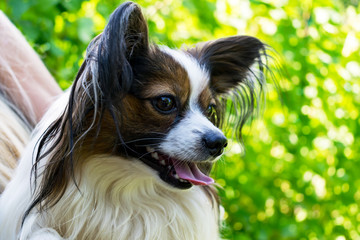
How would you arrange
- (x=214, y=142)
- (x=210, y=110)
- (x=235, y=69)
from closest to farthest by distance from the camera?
1. (x=214, y=142)
2. (x=210, y=110)
3. (x=235, y=69)

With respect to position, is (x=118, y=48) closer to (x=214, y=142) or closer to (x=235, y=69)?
(x=214, y=142)

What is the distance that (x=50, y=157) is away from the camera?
1.99m

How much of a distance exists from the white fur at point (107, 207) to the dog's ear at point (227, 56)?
20.3 inches

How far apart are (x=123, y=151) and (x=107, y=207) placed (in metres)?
0.22

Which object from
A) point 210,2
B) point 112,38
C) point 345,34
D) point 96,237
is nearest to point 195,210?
point 96,237

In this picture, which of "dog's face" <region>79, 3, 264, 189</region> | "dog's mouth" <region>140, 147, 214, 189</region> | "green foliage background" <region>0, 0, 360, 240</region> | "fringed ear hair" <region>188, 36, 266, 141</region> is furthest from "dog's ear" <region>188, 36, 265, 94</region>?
"green foliage background" <region>0, 0, 360, 240</region>

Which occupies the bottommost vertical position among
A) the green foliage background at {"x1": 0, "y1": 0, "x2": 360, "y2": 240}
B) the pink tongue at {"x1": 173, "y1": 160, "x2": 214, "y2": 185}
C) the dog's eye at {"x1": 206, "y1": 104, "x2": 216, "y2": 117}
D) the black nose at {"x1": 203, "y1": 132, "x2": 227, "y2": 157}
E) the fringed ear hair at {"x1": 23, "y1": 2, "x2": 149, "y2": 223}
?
the green foliage background at {"x1": 0, "y1": 0, "x2": 360, "y2": 240}

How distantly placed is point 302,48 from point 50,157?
2.10 meters

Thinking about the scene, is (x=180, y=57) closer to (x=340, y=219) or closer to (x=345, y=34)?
(x=345, y=34)

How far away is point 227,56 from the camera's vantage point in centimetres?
244

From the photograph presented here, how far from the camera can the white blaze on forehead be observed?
2195 millimetres

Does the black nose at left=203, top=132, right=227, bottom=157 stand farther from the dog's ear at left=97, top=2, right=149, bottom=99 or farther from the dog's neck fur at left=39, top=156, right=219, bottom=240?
the dog's ear at left=97, top=2, right=149, bottom=99

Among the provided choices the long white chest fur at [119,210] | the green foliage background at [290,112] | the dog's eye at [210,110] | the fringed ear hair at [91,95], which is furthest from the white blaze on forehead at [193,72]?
the green foliage background at [290,112]

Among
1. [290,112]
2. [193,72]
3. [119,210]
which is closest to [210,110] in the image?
[193,72]
